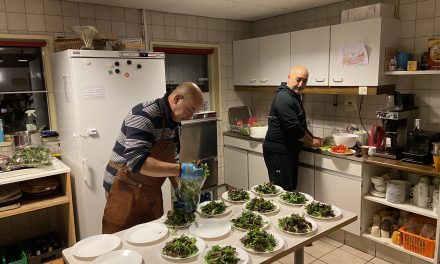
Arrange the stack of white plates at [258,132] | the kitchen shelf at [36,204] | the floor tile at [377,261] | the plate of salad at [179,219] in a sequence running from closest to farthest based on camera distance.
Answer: the plate of salad at [179,219], the kitchen shelf at [36,204], the floor tile at [377,261], the stack of white plates at [258,132]

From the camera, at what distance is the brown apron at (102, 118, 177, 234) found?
2021 mm

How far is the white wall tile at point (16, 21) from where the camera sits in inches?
110

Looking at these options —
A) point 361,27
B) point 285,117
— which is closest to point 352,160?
point 285,117

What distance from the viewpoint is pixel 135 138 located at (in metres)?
1.77

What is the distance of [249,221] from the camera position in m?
1.73

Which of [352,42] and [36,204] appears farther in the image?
[352,42]

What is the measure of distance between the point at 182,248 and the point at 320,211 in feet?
2.65

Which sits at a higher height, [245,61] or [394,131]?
[245,61]

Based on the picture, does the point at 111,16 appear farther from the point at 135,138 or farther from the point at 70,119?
the point at 135,138

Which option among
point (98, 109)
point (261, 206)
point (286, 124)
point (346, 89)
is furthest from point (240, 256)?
point (346, 89)

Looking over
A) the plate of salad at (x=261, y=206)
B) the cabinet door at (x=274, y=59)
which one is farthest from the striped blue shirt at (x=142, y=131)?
the cabinet door at (x=274, y=59)

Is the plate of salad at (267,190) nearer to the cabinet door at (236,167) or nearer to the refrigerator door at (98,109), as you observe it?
the refrigerator door at (98,109)

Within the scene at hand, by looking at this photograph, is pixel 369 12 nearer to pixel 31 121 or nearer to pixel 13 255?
pixel 31 121

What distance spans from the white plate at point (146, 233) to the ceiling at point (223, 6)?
7.43 ft
